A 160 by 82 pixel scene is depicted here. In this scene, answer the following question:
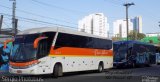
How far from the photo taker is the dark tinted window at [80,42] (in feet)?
76.1

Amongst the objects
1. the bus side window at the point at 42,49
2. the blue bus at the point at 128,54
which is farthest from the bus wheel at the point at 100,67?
the bus side window at the point at 42,49

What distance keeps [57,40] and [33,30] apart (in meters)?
1.76

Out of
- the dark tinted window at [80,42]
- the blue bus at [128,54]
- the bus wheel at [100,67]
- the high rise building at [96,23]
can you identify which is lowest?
the bus wheel at [100,67]

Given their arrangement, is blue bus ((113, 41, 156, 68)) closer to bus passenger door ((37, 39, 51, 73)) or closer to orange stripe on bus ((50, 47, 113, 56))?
orange stripe on bus ((50, 47, 113, 56))

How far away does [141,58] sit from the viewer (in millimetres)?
40906

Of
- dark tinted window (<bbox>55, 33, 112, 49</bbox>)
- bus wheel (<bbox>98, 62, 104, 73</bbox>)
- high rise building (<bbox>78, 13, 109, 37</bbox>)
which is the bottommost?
bus wheel (<bbox>98, 62, 104, 73</bbox>)

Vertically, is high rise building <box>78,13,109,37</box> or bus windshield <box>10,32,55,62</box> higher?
high rise building <box>78,13,109,37</box>

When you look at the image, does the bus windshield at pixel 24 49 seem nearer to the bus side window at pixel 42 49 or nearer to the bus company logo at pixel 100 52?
the bus side window at pixel 42 49

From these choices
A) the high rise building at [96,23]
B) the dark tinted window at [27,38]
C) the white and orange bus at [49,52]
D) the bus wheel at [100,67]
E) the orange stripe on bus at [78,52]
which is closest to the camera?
the white and orange bus at [49,52]

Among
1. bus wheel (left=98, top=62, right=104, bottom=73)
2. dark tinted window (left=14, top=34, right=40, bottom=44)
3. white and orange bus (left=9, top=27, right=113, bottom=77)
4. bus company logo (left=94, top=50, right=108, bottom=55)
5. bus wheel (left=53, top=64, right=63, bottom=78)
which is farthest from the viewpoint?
bus wheel (left=98, top=62, right=104, bottom=73)

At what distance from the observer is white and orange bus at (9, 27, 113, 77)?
829 inches

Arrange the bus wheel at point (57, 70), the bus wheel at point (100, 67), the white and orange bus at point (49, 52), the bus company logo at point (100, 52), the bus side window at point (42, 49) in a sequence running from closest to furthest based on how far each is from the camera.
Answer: the white and orange bus at point (49, 52) → the bus side window at point (42, 49) → the bus wheel at point (57, 70) → the bus company logo at point (100, 52) → the bus wheel at point (100, 67)

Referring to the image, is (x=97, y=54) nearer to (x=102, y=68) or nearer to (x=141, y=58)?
(x=102, y=68)

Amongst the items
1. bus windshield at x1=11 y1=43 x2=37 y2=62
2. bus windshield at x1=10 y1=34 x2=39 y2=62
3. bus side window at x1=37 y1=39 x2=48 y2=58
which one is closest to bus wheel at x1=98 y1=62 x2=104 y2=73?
bus side window at x1=37 y1=39 x2=48 y2=58
